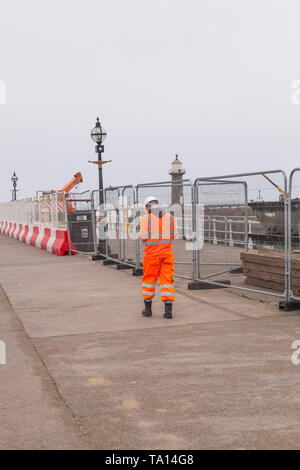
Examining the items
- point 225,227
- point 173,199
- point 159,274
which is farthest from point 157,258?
point 173,199

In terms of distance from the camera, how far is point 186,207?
15469mm

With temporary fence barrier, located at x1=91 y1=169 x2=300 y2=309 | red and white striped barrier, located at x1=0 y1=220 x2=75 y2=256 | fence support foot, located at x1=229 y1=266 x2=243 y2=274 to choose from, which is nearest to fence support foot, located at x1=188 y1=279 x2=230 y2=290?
temporary fence barrier, located at x1=91 y1=169 x2=300 y2=309

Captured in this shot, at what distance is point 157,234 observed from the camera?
29.5 feet

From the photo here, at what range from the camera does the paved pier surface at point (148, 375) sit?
4.40 metres

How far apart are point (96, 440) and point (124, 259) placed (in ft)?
38.6

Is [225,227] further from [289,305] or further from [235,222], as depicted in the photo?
[289,305]

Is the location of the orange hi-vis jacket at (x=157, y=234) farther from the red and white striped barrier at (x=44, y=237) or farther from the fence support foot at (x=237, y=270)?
the red and white striped barrier at (x=44, y=237)

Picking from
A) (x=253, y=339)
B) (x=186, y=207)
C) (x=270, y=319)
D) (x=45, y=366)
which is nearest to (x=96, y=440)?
(x=45, y=366)

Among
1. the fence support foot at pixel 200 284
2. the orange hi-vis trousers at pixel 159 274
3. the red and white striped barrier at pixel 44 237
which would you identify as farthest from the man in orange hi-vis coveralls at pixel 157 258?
the red and white striped barrier at pixel 44 237

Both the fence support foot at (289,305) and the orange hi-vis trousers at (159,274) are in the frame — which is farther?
the fence support foot at (289,305)

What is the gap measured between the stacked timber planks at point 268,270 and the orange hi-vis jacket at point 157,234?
7.13ft

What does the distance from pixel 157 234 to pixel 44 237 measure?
15.6 m

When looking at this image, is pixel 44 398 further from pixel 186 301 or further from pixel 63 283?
Answer: pixel 63 283

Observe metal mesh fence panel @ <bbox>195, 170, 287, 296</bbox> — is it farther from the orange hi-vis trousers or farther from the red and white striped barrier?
the red and white striped barrier
